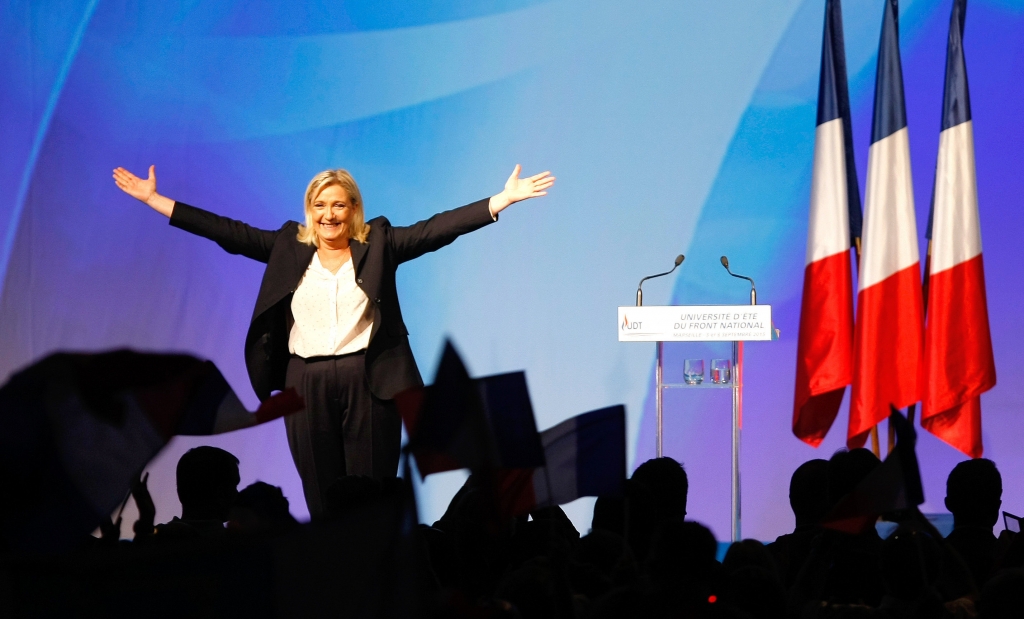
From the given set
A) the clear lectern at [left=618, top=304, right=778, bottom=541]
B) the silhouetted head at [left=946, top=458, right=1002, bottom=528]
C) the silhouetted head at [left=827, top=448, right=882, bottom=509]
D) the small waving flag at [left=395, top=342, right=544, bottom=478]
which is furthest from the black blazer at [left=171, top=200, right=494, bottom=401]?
the silhouetted head at [left=946, top=458, right=1002, bottom=528]

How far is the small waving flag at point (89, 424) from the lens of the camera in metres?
1.60

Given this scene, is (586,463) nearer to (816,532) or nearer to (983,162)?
(816,532)

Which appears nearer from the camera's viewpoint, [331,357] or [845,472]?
[845,472]

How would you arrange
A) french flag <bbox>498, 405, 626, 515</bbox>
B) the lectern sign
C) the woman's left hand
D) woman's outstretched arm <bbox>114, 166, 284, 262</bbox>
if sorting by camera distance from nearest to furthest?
french flag <bbox>498, 405, 626, 515</bbox> < woman's outstretched arm <bbox>114, 166, 284, 262</bbox> < the woman's left hand < the lectern sign

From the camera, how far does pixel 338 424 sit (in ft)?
11.9

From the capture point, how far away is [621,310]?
4438 mm

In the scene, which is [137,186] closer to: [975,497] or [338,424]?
[338,424]

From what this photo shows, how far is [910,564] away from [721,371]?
2.96 metres

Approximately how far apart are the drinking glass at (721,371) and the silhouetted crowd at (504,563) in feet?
6.30

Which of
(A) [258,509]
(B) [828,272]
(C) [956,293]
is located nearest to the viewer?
(A) [258,509]

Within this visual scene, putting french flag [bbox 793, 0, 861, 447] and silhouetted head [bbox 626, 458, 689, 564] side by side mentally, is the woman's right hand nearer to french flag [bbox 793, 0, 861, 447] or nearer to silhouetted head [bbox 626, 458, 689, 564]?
silhouetted head [bbox 626, 458, 689, 564]

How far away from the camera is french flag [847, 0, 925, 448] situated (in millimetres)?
4953

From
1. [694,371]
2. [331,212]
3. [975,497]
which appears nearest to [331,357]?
[331,212]

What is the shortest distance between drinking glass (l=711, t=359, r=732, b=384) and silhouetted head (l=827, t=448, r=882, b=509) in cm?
202
